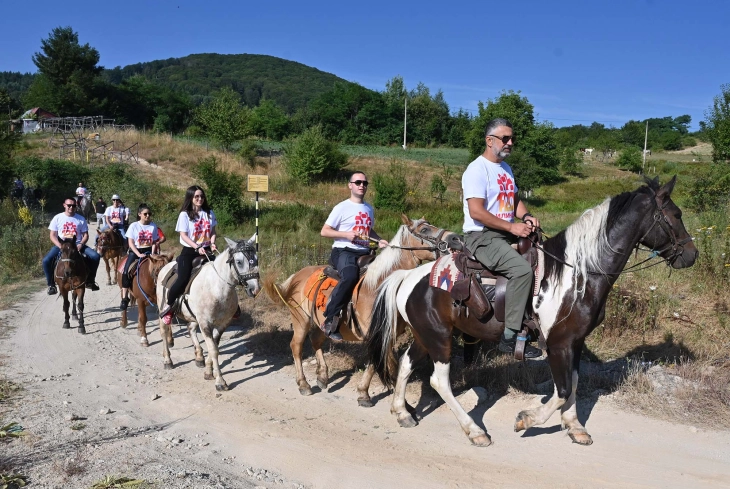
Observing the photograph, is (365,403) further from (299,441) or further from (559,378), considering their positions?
(559,378)

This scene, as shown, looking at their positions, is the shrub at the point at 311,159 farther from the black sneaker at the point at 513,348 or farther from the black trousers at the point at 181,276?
the black sneaker at the point at 513,348

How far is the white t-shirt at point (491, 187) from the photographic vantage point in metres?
5.24

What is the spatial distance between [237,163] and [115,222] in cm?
3288

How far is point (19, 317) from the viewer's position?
11570 millimetres

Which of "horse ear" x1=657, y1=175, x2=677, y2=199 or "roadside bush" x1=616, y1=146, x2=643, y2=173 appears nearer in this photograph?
"horse ear" x1=657, y1=175, x2=677, y2=199

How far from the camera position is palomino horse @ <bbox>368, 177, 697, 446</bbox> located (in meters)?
5.02

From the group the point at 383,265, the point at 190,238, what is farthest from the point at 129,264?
the point at 383,265

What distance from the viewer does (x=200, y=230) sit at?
8.56 m

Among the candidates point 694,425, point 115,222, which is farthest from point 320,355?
point 115,222

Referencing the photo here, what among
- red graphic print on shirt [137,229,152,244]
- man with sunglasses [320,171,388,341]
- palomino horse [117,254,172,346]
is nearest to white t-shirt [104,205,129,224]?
red graphic print on shirt [137,229,152,244]

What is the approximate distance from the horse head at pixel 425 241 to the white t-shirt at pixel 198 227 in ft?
10.4

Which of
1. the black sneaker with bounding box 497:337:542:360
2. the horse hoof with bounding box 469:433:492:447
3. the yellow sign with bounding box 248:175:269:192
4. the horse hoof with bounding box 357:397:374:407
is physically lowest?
the horse hoof with bounding box 357:397:374:407

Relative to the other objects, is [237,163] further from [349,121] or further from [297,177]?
[349,121]

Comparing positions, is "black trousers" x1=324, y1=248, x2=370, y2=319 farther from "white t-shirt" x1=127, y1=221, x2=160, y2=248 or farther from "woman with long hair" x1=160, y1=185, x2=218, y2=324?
"white t-shirt" x1=127, y1=221, x2=160, y2=248
